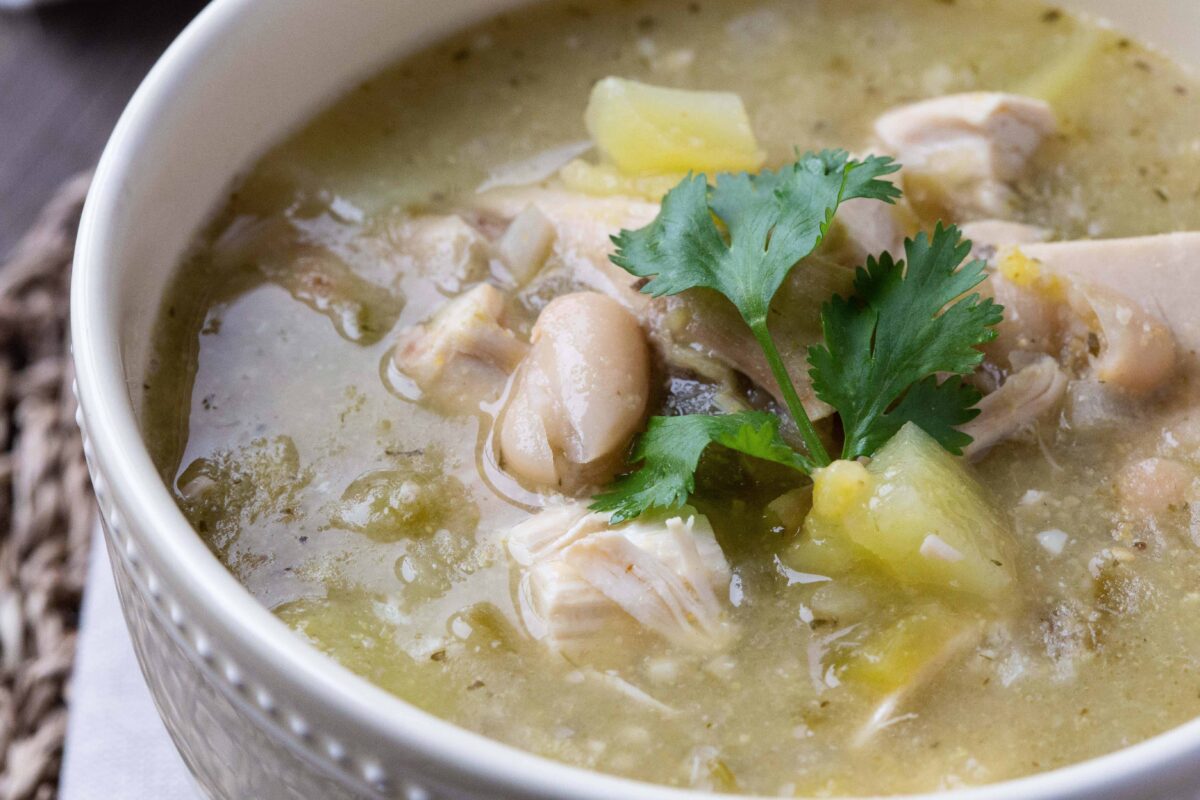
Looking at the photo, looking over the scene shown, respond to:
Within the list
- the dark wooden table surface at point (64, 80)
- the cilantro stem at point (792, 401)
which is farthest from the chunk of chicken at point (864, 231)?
the dark wooden table surface at point (64, 80)

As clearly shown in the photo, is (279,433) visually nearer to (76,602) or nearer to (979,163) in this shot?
(76,602)

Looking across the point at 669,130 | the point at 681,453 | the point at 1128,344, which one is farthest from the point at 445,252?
the point at 1128,344

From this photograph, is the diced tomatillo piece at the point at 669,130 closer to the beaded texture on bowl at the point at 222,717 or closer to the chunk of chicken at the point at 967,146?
the chunk of chicken at the point at 967,146

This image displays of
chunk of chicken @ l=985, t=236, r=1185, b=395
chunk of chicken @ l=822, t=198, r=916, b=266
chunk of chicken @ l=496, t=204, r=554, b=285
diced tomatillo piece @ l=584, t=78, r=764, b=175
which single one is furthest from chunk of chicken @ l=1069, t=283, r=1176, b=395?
chunk of chicken @ l=496, t=204, r=554, b=285

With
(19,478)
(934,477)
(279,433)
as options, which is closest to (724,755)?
(934,477)

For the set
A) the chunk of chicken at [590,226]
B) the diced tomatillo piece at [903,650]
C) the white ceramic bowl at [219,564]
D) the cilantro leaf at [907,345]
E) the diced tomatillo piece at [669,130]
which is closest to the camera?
the white ceramic bowl at [219,564]

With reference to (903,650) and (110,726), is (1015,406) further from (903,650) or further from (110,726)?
(110,726)
